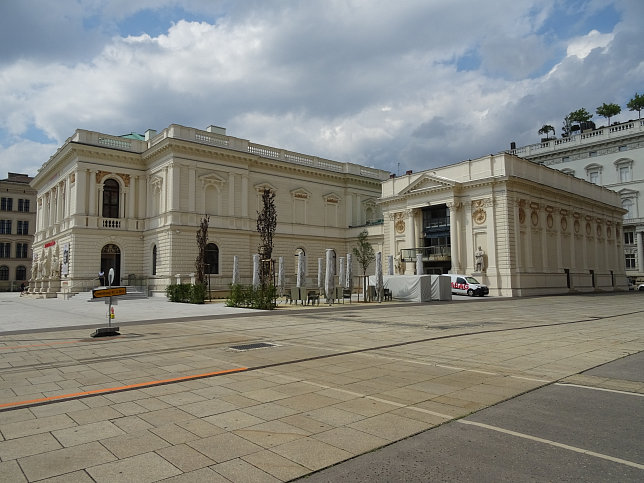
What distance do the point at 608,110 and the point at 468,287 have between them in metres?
53.8

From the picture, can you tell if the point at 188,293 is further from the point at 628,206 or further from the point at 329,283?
the point at 628,206

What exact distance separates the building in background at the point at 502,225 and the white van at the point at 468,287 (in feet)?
9.15

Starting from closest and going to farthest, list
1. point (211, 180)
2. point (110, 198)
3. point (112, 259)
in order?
point (112, 259), point (211, 180), point (110, 198)

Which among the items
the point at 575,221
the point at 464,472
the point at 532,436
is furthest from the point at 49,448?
the point at 575,221

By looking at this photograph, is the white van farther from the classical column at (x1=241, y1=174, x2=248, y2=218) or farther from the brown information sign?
the brown information sign

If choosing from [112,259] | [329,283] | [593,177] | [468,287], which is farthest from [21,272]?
Answer: [593,177]

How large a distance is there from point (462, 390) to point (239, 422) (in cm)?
330

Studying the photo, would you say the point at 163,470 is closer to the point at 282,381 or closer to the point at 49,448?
the point at 49,448

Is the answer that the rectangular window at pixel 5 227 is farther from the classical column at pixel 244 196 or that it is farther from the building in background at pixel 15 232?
the classical column at pixel 244 196

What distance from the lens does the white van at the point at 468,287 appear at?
37062mm

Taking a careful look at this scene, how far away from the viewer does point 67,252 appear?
40.3 meters

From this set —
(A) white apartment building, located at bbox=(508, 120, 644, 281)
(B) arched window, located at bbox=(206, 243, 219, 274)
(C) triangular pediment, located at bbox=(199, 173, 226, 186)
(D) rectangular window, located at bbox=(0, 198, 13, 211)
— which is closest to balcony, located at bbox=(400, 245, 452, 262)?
(B) arched window, located at bbox=(206, 243, 219, 274)

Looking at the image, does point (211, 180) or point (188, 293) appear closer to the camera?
point (188, 293)

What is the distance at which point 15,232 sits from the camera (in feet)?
253
